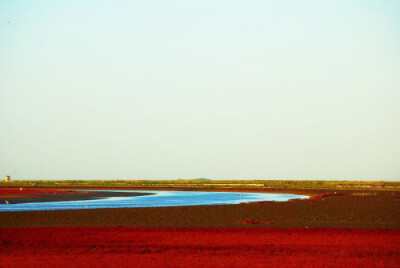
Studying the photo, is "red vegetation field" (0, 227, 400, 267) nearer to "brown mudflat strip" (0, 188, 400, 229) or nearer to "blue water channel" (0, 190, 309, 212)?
"brown mudflat strip" (0, 188, 400, 229)

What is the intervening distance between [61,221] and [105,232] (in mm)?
7914

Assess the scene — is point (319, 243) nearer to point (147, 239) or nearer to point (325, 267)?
point (325, 267)

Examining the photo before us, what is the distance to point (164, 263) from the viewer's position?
19.7m

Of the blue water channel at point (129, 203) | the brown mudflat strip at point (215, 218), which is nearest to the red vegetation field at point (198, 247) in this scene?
the brown mudflat strip at point (215, 218)

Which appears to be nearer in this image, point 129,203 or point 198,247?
point 198,247

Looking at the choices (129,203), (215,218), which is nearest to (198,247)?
(215,218)

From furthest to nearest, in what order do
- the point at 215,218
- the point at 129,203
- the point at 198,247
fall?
the point at 129,203 < the point at 215,218 < the point at 198,247

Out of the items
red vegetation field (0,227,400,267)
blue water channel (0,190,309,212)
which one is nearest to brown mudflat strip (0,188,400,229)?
red vegetation field (0,227,400,267)

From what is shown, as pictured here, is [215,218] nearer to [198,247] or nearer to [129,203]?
[198,247]

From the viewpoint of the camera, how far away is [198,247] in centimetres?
2322

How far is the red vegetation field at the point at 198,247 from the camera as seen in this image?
19875mm

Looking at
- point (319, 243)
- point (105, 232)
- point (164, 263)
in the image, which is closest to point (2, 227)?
point (105, 232)

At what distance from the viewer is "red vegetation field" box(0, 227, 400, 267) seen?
1988 centimetres

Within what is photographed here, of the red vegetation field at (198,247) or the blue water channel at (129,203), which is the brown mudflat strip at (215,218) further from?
the blue water channel at (129,203)
